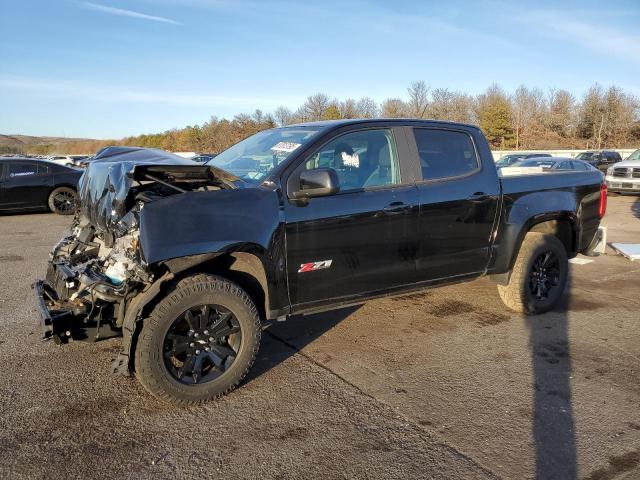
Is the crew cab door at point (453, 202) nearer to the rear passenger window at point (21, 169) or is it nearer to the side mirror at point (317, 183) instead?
the side mirror at point (317, 183)

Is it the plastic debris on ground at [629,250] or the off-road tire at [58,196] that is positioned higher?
the off-road tire at [58,196]

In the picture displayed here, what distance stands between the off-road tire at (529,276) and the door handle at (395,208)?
1717 mm

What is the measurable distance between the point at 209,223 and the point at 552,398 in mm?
2681

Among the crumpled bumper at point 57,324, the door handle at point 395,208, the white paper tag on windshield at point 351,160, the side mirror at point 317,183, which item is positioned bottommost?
the crumpled bumper at point 57,324

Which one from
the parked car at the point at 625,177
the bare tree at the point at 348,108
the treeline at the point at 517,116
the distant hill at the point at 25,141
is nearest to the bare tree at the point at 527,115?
the treeline at the point at 517,116

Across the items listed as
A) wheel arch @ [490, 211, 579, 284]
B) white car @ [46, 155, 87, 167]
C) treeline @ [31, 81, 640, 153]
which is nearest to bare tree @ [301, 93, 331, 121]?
treeline @ [31, 81, 640, 153]

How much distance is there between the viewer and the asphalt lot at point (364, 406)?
2820 mm

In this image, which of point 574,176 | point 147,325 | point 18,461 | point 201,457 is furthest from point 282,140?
point 574,176

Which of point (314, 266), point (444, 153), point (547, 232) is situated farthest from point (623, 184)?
point (314, 266)

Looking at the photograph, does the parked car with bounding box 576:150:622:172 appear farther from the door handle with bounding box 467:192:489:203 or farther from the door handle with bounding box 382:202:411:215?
the door handle with bounding box 382:202:411:215

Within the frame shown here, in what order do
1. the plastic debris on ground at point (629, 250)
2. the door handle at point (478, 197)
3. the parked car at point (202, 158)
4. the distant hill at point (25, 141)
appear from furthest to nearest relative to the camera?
the distant hill at point (25, 141) < the plastic debris on ground at point (629, 250) < the parked car at point (202, 158) < the door handle at point (478, 197)

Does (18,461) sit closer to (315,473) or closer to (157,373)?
(157,373)

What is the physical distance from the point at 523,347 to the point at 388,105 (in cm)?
5714

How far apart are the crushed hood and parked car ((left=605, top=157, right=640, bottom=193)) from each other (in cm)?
1794
